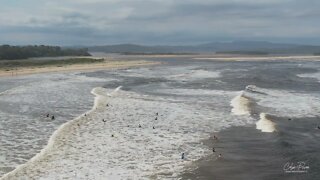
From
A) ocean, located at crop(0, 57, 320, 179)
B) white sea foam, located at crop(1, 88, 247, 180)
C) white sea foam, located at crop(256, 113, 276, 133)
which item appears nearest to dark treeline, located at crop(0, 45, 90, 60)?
ocean, located at crop(0, 57, 320, 179)

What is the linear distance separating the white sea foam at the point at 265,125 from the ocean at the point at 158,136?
0.17 feet

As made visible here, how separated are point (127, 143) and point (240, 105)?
15091 millimetres

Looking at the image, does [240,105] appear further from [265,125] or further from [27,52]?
[27,52]

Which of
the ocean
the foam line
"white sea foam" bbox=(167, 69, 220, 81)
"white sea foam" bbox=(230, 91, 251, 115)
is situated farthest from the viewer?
"white sea foam" bbox=(167, 69, 220, 81)

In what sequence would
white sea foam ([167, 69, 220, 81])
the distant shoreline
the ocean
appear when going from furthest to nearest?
the distant shoreline → white sea foam ([167, 69, 220, 81]) → the ocean

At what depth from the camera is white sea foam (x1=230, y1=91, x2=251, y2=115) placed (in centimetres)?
3338

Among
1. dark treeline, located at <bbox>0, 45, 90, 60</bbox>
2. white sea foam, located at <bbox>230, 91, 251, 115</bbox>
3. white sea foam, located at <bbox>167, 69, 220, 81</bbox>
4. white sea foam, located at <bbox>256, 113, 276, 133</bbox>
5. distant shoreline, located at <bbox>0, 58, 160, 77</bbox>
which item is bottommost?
distant shoreline, located at <bbox>0, 58, 160, 77</bbox>

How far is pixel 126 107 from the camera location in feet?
116

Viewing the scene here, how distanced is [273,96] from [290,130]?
54.9 feet

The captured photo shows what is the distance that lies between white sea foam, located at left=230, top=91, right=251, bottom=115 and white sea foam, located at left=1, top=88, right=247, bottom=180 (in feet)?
4.37

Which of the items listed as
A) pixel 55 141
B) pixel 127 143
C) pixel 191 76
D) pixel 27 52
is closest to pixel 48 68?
pixel 191 76

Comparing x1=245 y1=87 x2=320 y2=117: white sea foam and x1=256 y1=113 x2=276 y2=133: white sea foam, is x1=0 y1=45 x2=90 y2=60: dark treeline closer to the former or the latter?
→ x1=245 y1=87 x2=320 y2=117: white sea foam

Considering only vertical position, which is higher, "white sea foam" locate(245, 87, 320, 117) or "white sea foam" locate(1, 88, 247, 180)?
"white sea foam" locate(245, 87, 320, 117)

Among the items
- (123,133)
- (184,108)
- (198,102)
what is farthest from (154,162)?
(198,102)
